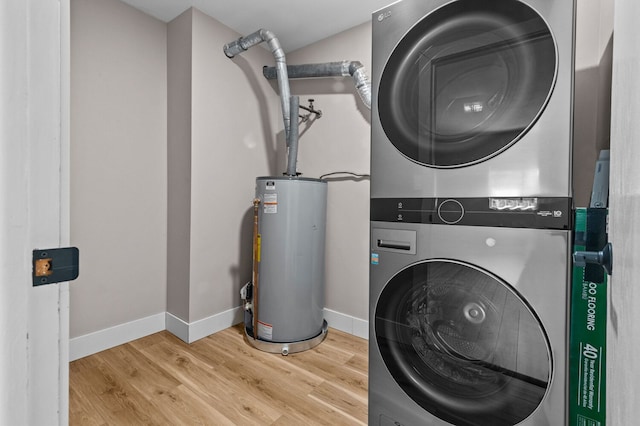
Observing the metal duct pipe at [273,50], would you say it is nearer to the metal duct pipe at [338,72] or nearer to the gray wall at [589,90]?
the metal duct pipe at [338,72]

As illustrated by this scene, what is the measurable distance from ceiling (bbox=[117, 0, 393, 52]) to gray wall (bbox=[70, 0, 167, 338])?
0.24 m

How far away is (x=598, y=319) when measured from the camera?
0.92 meters

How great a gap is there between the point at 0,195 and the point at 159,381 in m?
1.62

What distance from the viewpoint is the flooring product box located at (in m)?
0.91

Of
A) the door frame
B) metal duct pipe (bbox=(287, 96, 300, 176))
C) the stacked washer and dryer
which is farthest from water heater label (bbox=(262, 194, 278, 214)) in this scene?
the door frame

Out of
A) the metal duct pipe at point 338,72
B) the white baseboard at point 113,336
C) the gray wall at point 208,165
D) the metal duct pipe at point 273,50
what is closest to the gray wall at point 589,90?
the metal duct pipe at point 338,72

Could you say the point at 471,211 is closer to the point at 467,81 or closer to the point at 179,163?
the point at 467,81

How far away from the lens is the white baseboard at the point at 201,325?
2.24 meters

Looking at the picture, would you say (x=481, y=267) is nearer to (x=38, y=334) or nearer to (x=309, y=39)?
(x=38, y=334)

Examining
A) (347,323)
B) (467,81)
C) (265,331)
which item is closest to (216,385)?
(265,331)

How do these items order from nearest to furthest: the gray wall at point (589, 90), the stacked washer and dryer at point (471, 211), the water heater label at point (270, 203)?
the stacked washer and dryer at point (471, 211) → the gray wall at point (589, 90) → the water heater label at point (270, 203)

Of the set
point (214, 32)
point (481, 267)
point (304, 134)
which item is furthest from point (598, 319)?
point (214, 32)

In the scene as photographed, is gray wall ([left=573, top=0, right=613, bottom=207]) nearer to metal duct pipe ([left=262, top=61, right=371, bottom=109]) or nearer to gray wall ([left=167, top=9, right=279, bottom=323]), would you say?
metal duct pipe ([left=262, top=61, right=371, bottom=109])

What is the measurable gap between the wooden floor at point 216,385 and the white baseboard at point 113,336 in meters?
0.06
